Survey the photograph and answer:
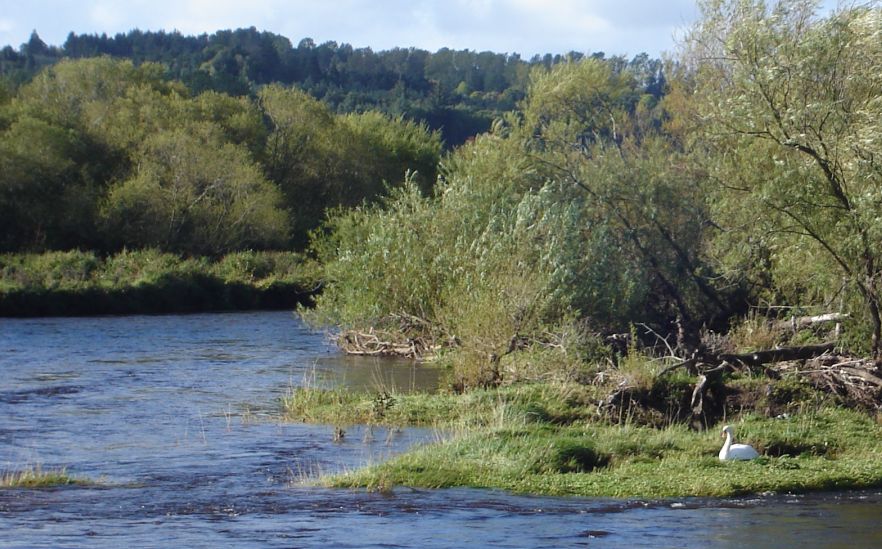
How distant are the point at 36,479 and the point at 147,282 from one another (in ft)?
115

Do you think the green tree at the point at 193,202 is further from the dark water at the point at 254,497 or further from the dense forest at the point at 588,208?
the dark water at the point at 254,497

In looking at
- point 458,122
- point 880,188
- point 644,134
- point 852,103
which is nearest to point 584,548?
point 880,188

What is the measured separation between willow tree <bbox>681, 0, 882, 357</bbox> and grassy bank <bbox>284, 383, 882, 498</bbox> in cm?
277

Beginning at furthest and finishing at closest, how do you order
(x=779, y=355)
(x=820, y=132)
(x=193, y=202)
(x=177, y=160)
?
(x=177, y=160)
(x=193, y=202)
(x=779, y=355)
(x=820, y=132)

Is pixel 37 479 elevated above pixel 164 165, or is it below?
below

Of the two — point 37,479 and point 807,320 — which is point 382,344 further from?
point 37,479

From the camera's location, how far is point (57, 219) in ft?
184

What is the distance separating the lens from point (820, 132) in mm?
19688

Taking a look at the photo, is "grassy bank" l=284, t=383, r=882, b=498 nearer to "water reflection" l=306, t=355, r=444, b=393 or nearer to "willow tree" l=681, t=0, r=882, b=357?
"willow tree" l=681, t=0, r=882, b=357

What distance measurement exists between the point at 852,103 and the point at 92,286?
116 ft

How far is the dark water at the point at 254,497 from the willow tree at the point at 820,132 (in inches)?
235

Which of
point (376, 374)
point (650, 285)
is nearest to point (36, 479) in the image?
point (376, 374)

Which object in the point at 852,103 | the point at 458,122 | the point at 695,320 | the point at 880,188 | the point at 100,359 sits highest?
the point at 458,122

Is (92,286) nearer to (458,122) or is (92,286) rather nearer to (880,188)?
(880,188)
